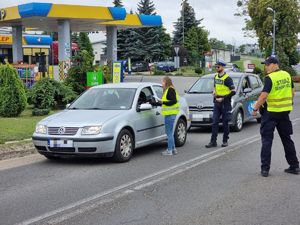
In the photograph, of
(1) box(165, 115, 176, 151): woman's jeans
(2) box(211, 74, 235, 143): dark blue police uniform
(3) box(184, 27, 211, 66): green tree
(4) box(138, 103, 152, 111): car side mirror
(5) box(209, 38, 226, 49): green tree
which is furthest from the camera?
(5) box(209, 38, 226, 49): green tree

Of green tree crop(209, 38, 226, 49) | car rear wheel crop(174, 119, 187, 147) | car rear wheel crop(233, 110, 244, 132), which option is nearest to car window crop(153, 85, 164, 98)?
car rear wheel crop(174, 119, 187, 147)

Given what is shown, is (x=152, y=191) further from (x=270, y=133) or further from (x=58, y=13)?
(x=58, y=13)

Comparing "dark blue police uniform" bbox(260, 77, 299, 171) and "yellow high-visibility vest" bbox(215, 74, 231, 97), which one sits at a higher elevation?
"yellow high-visibility vest" bbox(215, 74, 231, 97)

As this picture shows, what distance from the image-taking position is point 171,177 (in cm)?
785

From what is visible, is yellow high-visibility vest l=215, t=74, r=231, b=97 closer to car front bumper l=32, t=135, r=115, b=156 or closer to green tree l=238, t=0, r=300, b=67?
car front bumper l=32, t=135, r=115, b=156

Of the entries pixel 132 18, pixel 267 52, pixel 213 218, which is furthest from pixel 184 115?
pixel 267 52

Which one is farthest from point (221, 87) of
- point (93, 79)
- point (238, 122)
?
point (93, 79)

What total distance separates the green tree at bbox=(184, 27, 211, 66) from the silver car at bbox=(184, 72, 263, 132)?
207ft

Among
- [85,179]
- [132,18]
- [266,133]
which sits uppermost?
[132,18]

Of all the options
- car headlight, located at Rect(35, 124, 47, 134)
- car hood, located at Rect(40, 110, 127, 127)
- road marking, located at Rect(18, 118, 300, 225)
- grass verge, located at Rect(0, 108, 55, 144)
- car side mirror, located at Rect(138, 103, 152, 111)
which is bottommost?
road marking, located at Rect(18, 118, 300, 225)

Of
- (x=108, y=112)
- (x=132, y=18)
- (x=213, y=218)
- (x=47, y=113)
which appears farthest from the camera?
(x=132, y=18)

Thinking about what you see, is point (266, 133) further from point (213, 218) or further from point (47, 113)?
point (47, 113)

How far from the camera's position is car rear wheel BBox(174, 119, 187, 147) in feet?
36.3

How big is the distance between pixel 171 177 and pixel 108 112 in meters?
2.11
